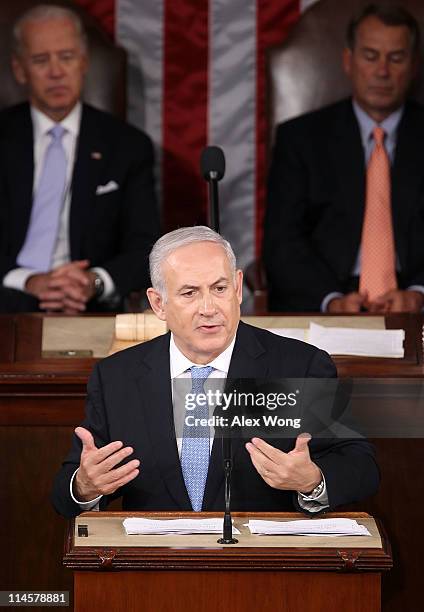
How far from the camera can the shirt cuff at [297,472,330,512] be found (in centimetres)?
242

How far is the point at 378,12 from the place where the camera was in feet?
16.8

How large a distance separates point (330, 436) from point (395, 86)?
9.38ft

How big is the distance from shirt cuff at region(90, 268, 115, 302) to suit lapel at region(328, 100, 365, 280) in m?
0.87

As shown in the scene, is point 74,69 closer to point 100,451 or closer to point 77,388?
point 77,388

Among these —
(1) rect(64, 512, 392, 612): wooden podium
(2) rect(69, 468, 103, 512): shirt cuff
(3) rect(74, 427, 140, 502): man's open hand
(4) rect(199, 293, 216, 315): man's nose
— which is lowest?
(1) rect(64, 512, 392, 612): wooden podium

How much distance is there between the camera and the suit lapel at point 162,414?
259 centimetres

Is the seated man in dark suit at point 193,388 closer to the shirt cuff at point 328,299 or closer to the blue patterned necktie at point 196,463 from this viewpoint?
the blue patterned necktie at point 196,463

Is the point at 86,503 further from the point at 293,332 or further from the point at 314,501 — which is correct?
the point at 293,332

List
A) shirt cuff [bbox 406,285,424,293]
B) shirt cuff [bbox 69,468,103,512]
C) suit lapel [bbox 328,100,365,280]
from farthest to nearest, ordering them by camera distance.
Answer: suit lapel [bbox 328,100,365,280], shirt cuff [bbox 406,285,424,293], shirt cuff [bbox 69,468,103,512]

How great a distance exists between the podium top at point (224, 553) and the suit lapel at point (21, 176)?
2978 millimetres

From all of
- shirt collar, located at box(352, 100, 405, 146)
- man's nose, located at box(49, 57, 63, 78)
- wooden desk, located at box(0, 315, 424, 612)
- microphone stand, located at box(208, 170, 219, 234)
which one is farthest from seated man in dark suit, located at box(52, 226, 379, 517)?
man's nose, located at box(49, 57, 63, 78)

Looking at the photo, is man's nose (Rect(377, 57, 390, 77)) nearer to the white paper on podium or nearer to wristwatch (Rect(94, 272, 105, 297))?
wristwatch (Rect(94, 272, 105, 297))

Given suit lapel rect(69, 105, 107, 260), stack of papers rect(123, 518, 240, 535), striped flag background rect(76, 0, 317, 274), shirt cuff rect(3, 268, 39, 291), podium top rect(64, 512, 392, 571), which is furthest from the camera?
striped flag background rect(76, 0, 317, 274)

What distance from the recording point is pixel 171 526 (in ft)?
7.51
